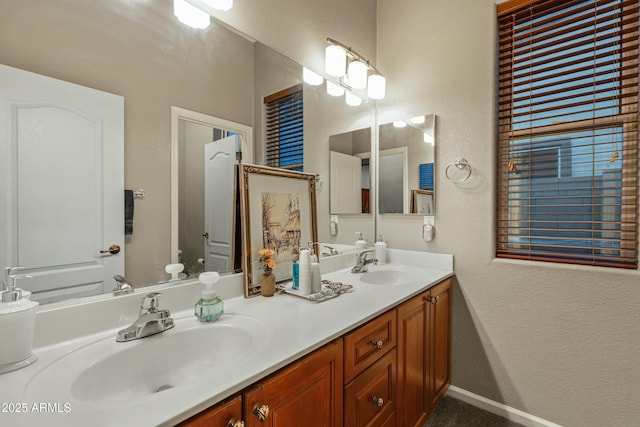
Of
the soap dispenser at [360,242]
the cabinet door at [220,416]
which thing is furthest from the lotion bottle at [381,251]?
the cabinet door at [220,416]

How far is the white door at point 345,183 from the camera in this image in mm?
1989

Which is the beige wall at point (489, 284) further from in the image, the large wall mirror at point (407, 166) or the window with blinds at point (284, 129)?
the window with blinds at point (284, 129)

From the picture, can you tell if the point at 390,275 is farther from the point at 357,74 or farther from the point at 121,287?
the point at 121,287

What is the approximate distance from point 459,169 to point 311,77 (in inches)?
41.8

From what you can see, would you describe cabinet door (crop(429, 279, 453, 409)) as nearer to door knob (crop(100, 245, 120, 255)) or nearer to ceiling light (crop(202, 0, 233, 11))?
door knob (crop(100, 245, 120, 255))

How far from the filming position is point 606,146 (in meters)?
1.49

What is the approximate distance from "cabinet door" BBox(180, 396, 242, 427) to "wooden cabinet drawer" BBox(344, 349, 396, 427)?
45 centimetres

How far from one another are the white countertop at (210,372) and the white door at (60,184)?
0.39 ft

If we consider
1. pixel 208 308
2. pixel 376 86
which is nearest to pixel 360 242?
pixel 376 86

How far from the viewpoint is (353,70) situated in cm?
196

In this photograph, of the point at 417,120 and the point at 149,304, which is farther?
the point at 417,120

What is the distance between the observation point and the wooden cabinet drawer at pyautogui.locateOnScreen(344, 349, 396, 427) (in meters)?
1.05

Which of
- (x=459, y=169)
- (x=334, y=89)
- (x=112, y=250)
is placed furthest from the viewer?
(x=334, y=89)

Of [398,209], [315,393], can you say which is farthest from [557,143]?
[315,393]
